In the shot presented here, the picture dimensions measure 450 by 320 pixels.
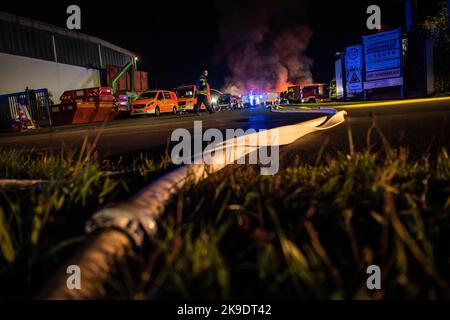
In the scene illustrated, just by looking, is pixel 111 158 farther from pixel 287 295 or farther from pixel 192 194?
pixel 287 295

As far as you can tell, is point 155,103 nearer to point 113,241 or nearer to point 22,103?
point 22,103

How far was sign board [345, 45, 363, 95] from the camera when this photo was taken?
91.5 ft

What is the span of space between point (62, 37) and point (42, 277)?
99.8 ft

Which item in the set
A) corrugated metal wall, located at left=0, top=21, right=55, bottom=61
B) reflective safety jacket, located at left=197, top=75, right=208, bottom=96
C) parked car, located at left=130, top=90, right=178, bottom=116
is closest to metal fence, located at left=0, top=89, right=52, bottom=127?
corrugated metal wall, located at left=0, top=21, right=55, bottom=61

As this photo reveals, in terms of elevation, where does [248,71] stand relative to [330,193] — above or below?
above

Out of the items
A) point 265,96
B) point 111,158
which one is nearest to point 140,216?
point 111,158

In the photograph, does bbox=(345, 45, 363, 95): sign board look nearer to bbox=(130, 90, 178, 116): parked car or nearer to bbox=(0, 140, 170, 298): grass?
bbox=(130, 90, 178, 116): parked car

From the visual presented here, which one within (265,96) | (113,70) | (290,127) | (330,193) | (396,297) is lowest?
(396,297)

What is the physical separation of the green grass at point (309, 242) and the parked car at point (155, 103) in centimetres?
2006

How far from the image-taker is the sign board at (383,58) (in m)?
24.3

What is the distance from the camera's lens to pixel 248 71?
47.2 m

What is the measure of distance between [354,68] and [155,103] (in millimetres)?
16699

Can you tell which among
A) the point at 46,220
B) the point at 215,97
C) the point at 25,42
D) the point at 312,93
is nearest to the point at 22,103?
A: the point at 25,42

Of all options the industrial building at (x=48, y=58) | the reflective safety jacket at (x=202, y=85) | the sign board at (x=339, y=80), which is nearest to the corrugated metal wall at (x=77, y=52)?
the industrial building at (x=48, y=58)
